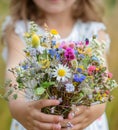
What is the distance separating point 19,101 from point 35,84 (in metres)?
0.37

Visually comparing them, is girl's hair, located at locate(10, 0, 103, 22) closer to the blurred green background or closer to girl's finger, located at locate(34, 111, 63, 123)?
the blurred green background

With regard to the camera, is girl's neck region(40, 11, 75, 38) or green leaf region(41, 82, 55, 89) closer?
green leaf region(41, 82, 55, 89)

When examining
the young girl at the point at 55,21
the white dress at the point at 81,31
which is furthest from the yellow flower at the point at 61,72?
the white dress at the point at 81,31

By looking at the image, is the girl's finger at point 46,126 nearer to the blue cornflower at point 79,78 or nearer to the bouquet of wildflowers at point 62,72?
the bouquet of wildflowers at point 62,72

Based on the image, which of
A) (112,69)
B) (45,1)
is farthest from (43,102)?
(112,69)

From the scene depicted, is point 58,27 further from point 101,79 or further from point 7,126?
point 101,79

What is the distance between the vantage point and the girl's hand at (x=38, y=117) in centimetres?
168

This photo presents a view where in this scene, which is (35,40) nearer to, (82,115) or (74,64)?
(74,64)

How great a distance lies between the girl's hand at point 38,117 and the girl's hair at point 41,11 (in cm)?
95

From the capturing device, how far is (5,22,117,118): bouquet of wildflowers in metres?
1.59

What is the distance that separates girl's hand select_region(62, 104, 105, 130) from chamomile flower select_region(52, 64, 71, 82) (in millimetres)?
153

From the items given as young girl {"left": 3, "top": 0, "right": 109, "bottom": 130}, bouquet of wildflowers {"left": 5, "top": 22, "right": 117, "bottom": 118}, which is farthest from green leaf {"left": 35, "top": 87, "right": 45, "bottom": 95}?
young girl {"left": 3, "top": 0, "right": 109, "bottom": 130}

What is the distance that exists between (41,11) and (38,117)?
3.66ft

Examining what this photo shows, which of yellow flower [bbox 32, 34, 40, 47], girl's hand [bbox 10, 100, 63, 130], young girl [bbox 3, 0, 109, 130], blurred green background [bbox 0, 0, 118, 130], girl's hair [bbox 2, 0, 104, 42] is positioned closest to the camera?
yellow flower [bbox 32, 34, 40, 47]
